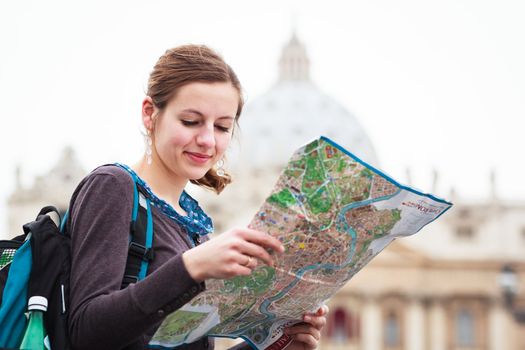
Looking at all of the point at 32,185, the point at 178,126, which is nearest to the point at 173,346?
the point at 178,126

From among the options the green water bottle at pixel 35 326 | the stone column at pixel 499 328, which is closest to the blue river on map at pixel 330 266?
the green water bottle at pixel 35 326

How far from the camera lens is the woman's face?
219 centimetres

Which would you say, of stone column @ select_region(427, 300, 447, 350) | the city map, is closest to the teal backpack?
the city map

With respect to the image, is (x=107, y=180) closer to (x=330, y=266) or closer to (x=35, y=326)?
(x=35, y=326)

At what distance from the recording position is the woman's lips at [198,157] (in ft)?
7.29

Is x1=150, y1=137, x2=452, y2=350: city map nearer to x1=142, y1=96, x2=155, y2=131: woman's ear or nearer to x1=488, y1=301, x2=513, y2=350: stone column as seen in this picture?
x1=142, y1=96, x2=155, y2=131: woman's ear

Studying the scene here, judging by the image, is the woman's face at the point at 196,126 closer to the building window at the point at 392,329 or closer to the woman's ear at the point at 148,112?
the woman's ear at the point at 148,112

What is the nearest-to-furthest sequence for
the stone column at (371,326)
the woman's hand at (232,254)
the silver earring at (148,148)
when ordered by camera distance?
the woman's hand at (232,254) → the silver earring at (148,148) → the stone column at (371,326)

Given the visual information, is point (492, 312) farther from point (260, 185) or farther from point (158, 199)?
point (158, 199)

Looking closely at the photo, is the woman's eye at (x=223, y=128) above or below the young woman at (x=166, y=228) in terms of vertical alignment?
above

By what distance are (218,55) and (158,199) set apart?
30cm

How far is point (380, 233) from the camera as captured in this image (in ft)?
6.98

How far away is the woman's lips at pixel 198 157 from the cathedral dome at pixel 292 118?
1878 inches

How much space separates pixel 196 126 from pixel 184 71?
0.10m
